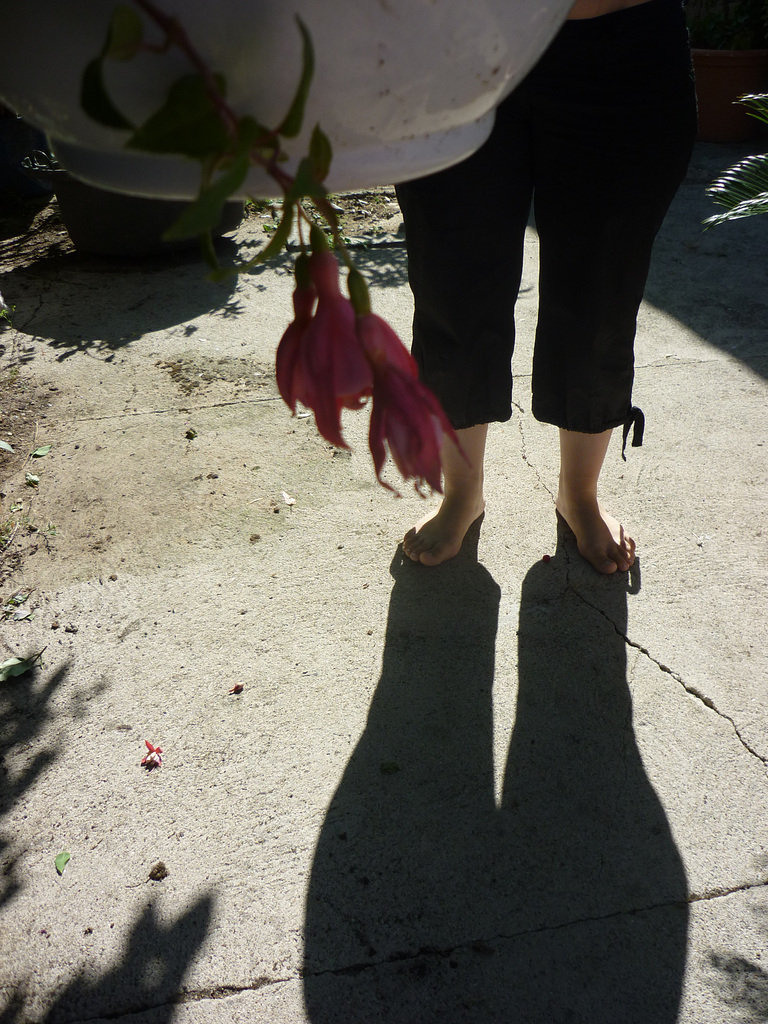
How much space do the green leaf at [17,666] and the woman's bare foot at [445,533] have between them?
0.87 m

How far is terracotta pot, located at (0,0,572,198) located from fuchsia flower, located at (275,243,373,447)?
0.05m

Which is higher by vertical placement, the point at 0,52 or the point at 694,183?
the point at 0,52

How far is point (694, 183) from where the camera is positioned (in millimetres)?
4188

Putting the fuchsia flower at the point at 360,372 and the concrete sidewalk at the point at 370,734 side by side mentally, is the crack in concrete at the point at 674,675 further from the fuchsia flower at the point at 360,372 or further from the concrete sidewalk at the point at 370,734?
the fuchsia flower at the point at 360,372

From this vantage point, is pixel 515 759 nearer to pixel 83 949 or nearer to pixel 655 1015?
pixel 655 1015

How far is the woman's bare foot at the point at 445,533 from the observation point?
1890mm

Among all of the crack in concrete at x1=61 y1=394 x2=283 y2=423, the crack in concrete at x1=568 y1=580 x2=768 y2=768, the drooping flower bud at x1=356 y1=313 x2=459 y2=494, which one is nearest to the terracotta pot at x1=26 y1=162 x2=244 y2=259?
the crack in concrete at x1=61 y1=394 x2=283 y2=423

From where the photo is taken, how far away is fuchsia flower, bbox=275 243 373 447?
1.28ft

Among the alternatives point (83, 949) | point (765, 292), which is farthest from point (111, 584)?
point (765, 292)

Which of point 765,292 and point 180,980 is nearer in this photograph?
point 180,980

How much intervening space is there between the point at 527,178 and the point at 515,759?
108 centimetres

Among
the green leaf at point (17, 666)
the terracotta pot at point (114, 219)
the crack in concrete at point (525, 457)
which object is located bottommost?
the green leaf at point (17, 666)

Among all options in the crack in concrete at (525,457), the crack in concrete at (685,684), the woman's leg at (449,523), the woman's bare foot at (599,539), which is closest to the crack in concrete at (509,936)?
the crack in concrete at (685,684)

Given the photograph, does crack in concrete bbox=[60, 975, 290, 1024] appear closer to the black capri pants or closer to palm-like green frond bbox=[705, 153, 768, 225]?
the black capri pants
